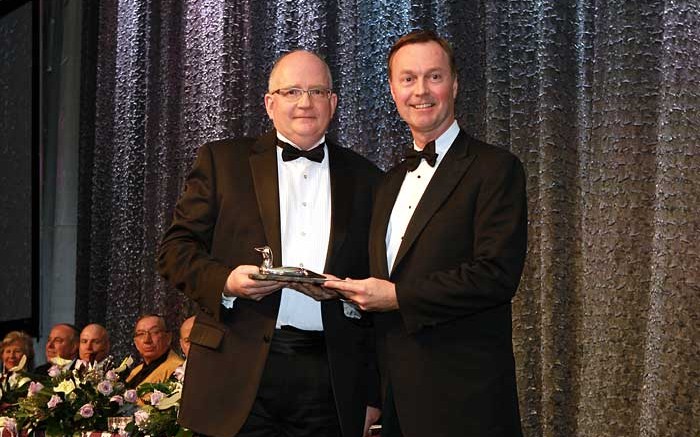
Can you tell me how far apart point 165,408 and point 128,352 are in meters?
3.53

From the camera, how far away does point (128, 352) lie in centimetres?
663

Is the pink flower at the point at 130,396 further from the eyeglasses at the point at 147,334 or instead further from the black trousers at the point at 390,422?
the eyeglasses at the point at 147,334

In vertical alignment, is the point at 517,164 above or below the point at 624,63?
below

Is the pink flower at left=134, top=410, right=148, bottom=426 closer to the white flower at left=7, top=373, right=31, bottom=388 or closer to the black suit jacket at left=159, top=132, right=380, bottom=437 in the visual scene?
the white flower at left=7, top=373, right=31, bottom=388

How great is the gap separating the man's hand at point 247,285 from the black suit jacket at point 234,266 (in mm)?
37

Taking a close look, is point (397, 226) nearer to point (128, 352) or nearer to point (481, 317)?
point (481, 317)

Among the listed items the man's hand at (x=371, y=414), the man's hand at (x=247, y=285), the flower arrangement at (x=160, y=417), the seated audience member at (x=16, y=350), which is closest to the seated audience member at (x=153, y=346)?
the seated audience member at (x=16, y=350)

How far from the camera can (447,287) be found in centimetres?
213

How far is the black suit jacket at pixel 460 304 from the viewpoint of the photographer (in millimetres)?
2131

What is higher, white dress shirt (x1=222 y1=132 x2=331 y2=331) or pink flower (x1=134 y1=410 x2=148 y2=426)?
white dress shirt (x1=222 y1=132 x2=331 y2=331)

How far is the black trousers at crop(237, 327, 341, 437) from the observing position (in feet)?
7.44

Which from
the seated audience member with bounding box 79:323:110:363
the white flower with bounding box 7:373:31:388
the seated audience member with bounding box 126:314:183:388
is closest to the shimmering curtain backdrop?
the seated audience member with bounding box 126:314:183:388

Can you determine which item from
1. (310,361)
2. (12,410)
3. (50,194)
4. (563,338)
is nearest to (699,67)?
(563,338)

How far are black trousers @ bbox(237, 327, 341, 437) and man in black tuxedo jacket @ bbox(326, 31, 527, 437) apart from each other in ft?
0.45
